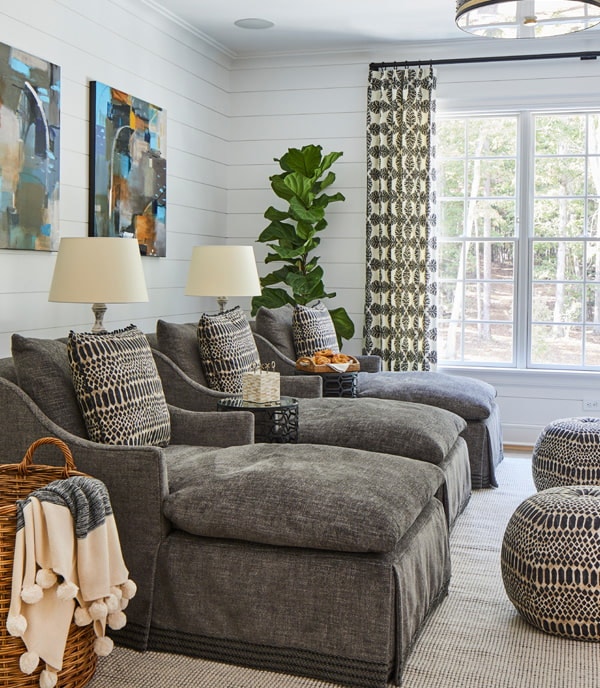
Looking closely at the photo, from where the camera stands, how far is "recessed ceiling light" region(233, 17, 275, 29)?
5770 millimetres

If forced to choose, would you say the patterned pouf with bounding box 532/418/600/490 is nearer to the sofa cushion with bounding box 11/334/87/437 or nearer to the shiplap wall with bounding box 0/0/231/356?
the sofa cushion with bounding box 11/334/87/437

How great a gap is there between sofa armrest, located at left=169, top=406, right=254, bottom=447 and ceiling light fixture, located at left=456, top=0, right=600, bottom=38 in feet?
6.23

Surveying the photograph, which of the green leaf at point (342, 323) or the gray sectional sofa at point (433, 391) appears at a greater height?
the green leaf at point (342, 323)

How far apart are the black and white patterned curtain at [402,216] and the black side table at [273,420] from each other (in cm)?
273

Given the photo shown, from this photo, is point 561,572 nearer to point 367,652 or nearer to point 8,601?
point 367,652

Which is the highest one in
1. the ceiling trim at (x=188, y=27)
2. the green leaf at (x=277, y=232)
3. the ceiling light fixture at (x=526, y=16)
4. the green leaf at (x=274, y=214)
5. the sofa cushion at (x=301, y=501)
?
the ceiling trim at (x=188, y=27)

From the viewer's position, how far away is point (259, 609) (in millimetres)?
2539

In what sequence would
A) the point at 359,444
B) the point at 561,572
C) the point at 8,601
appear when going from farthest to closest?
1. the point at 359,444
2. the point at 561,572
3. the point at 8,601

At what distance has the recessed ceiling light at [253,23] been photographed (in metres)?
5.77

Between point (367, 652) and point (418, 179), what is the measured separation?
436cm

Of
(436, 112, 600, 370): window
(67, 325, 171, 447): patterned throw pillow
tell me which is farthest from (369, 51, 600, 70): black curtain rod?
(67, 325, 171, 447): patterned throw pillow

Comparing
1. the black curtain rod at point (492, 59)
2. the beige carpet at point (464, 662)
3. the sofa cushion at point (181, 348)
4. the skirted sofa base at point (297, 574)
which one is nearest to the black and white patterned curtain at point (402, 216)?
the black curtain rod at point (492, 59)

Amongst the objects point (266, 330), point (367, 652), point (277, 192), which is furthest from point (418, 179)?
point (367, 652)

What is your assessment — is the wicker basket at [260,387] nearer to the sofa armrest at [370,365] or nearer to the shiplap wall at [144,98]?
the shiplap wall at [144,98]
